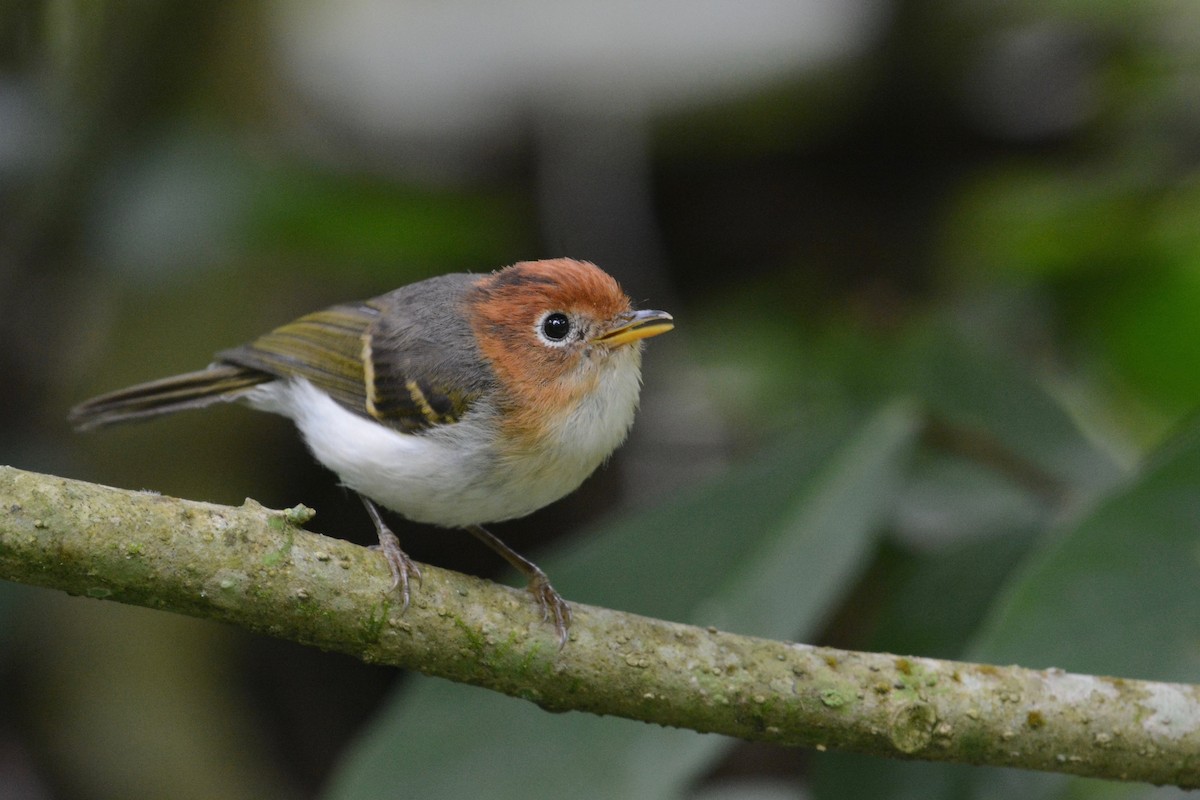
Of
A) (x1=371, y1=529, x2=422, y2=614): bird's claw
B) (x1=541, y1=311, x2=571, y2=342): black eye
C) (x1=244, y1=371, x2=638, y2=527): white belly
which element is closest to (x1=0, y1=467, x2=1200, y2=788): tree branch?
(x1=371, y1=529, x2=422, y2=614): bird's claw

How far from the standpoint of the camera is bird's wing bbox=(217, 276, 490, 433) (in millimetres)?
2648

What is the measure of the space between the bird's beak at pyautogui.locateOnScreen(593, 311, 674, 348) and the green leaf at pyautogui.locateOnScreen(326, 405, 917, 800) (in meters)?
0.77

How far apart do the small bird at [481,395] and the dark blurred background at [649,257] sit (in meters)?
1.03

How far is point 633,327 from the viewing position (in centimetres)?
233

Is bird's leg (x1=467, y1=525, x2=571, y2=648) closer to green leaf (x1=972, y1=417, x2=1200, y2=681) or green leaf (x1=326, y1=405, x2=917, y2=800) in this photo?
green leaf (x1=326, y1=405, x2=917, y2=800)

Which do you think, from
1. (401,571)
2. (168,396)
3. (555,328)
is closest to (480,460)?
(555,328)

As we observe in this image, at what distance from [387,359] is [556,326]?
0.55 metres

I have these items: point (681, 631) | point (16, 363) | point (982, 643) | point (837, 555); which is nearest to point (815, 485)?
point (837, 555)

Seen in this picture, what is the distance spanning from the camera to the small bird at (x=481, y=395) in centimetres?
237

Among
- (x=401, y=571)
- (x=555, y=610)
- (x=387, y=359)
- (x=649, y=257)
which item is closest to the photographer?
(x=401, y=571)

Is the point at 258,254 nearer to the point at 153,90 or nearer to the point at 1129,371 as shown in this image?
the point at 153,90

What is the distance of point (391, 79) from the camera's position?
627cm

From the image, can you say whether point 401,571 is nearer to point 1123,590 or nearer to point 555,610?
point 555,610

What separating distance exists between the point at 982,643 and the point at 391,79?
471 centimetres
